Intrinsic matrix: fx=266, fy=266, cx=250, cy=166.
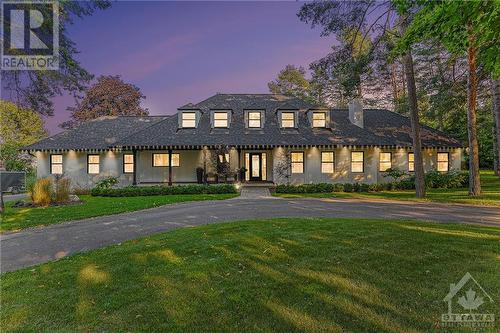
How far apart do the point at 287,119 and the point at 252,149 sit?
3954 millimetres

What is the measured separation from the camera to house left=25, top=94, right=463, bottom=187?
808 inches

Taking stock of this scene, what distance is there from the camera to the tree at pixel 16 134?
30.4 metres

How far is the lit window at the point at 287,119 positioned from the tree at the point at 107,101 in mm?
28667

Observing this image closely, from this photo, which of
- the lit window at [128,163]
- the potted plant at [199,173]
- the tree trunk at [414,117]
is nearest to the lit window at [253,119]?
the potted plant at [199,173]

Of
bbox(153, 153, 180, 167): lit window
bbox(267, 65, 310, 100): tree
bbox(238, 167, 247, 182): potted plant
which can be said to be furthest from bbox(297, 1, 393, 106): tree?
bbox(267, 65, 310, 100): tree

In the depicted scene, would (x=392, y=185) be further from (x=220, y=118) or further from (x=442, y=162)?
(x=220, y=118)

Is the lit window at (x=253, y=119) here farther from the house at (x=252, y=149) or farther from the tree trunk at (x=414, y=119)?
the tree trunk at (x=414, y=119)

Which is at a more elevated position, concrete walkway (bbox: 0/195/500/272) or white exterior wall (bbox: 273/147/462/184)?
white exterior wall (bbox: 273/147/462/184)

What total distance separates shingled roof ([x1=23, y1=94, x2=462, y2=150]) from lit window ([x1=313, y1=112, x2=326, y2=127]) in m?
0.50

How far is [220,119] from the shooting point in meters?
22.4

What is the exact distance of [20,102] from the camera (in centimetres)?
897

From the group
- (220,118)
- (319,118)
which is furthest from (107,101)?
(319,118)

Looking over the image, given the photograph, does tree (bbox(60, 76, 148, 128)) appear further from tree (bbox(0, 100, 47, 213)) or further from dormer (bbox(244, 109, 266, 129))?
dormer (bbox(244, 109, 266, 129))

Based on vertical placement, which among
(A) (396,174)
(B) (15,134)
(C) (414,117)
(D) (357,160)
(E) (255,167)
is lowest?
(A) (396,174)
